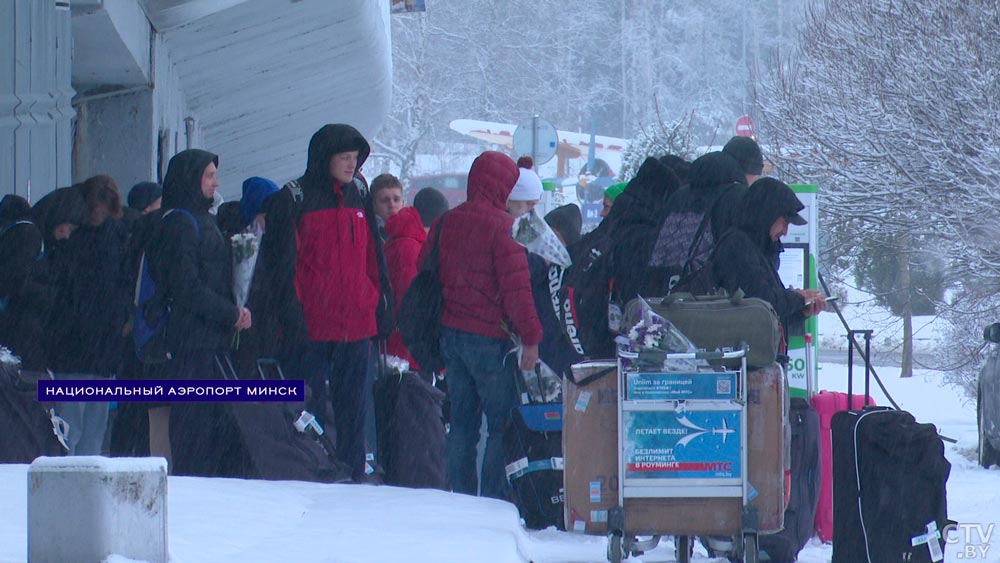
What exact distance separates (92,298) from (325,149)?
4.33 feet

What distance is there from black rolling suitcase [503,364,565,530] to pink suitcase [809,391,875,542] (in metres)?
1.65

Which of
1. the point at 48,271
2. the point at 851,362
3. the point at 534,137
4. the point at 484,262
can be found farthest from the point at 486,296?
the point at 534,137

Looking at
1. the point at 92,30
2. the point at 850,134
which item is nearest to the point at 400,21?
the point at 850,134

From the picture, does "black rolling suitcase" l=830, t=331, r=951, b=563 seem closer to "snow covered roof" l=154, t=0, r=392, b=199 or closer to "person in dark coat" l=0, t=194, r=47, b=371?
"person in dark coat" l=0, t=194, r=47, b=371

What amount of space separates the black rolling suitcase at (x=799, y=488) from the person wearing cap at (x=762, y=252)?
18.2 inches

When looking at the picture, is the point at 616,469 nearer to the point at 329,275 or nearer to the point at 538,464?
the point at 538,464

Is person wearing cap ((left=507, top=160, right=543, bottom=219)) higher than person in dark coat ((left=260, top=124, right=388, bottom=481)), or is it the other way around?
person wearing cap ((left=507, top=160, right=543, bottom=219))

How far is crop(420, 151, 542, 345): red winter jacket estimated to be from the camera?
6.48 m

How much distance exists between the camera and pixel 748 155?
7.18 metres

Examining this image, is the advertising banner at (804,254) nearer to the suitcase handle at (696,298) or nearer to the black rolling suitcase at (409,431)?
the black rolling suitcase at (409,431)

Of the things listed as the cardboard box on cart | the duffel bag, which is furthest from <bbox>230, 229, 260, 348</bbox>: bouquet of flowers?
the duffel bag

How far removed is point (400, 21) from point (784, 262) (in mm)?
50553

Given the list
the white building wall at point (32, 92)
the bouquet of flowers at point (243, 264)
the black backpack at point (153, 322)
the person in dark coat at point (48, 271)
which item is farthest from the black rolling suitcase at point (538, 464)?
the white building wall at point (32, 92)
